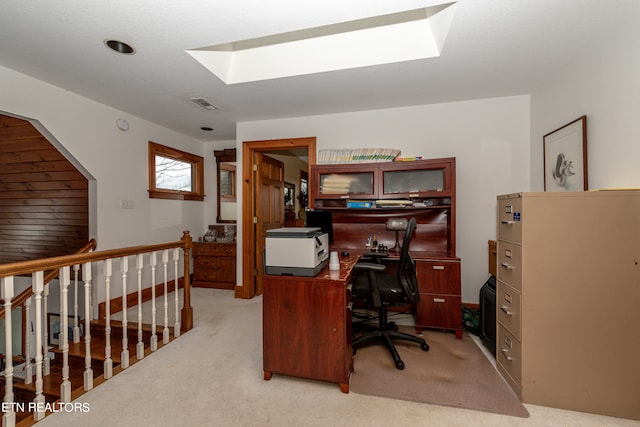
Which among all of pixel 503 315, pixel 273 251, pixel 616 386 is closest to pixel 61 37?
pixel 273 251

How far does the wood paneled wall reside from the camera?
2980 millimetres

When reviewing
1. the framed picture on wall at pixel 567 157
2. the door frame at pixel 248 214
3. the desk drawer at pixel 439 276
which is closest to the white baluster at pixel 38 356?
the door frame at pixel 248 214

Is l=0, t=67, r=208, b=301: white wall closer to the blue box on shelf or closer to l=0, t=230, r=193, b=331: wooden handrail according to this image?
l=0, t=230, r=193, b=331: wooden handrail

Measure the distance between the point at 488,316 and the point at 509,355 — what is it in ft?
1.76

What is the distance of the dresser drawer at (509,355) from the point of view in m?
1.79

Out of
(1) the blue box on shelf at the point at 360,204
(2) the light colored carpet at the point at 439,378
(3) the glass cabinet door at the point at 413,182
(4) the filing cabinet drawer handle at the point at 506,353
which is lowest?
(2) the light colored carpet at the point at 439,378

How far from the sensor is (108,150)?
326 cm

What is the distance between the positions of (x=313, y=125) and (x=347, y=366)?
9.10 feet

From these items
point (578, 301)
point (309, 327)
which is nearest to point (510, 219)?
point (578, 301)

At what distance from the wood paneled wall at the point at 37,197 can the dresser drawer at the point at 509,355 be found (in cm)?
428

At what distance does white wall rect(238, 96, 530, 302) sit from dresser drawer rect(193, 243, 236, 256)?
101 inches

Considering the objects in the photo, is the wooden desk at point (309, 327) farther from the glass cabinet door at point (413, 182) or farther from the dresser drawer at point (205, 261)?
the dresser drawer at point (205, 261)

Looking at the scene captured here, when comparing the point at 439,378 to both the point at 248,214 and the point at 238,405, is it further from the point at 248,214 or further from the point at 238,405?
the point at 248,214

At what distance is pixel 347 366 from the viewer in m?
1.85
